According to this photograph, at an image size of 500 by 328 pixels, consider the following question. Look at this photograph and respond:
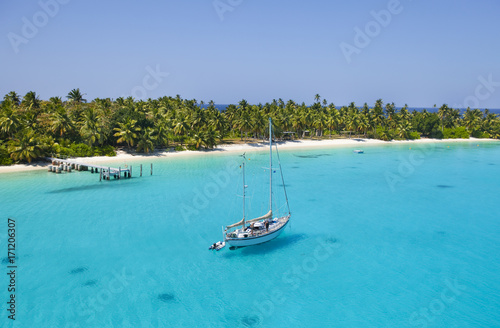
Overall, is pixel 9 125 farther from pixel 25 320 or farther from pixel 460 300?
pixel 460 300

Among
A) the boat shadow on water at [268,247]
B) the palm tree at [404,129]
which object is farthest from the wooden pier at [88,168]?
the palm tree at [404,129]

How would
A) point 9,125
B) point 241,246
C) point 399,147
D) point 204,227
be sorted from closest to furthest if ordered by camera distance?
1. point 241,246
2. point 204,227
3. point 9,125
4. point 399,147

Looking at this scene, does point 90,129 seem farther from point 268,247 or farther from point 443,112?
point 443,112

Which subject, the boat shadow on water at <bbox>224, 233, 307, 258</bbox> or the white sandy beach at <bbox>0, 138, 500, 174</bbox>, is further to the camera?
the white sandy beach at <bbox>0, 138, 500, 174</bbox>

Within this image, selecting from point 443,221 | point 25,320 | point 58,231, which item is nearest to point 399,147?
point 443,221

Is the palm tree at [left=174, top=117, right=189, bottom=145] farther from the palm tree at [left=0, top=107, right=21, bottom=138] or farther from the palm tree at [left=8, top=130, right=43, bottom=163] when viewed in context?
the palm tree at [left=0, top=107, right=21, bottom=138]

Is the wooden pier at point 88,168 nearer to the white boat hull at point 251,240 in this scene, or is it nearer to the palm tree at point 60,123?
the palm tree at point 60,123

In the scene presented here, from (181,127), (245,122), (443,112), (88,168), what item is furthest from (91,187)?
(443,112)

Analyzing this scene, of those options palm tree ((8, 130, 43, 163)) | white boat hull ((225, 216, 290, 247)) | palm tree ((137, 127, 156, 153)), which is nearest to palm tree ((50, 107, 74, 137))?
palm tree ((8, 130, 43, 163))
